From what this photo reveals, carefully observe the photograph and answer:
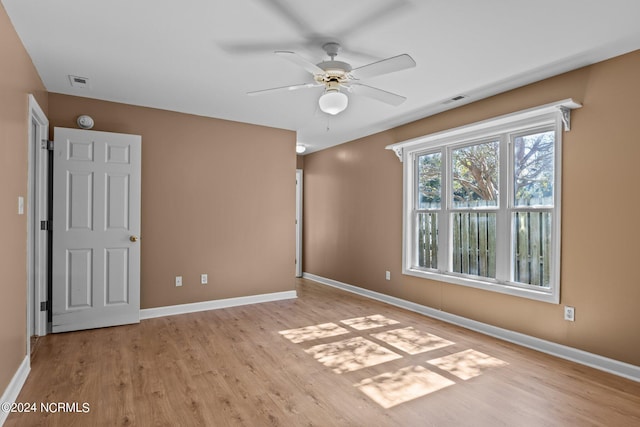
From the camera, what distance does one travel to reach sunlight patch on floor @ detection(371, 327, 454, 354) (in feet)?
10.9

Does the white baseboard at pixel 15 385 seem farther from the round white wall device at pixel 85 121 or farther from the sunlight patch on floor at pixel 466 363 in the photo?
the sunlight patch on floor at pixel 466 363

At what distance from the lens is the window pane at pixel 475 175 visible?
385 centimetres

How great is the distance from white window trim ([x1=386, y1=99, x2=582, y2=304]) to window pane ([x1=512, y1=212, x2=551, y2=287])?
3.6 inches

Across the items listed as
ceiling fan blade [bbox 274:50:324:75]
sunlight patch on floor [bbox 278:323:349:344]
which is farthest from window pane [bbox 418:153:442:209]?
ceiling fan blade [bbox 274:50:324:75]

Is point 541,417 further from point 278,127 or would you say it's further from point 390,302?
point 278,127

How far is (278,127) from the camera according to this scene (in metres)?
5.22

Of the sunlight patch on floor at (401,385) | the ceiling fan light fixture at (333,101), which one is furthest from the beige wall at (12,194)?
the sunlight patch on floor at (401,385)

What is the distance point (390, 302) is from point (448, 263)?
3.62ft

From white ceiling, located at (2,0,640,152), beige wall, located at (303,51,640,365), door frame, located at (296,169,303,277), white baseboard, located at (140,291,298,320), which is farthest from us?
door frame, located at (296,169,303,277)

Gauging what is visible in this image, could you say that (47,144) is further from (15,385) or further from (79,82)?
(15,385)

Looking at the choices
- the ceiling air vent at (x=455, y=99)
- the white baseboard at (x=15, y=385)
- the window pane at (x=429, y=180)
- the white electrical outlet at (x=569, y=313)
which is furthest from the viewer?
the window pane at (x=429, y=180)

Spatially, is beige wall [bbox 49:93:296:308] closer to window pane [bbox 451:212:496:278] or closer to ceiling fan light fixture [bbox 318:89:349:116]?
window pane [bbox 451:212:496:278]

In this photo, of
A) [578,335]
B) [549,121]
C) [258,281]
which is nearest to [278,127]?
[258,281]

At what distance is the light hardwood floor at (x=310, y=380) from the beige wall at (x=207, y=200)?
79cm
